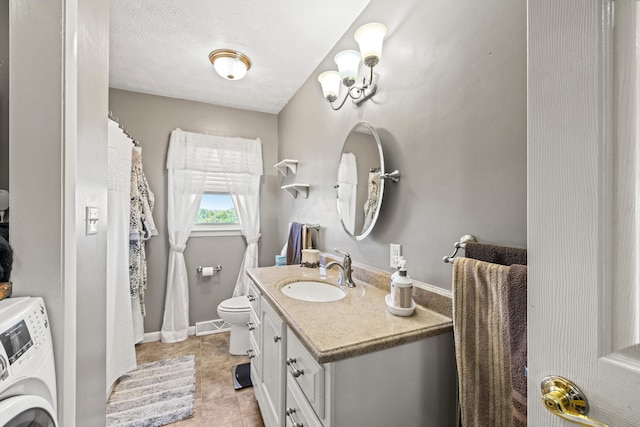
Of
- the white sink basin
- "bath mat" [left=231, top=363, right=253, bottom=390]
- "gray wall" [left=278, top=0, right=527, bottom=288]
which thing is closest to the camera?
"gray wall" [left=278, top=0, right=527, bottom=288]

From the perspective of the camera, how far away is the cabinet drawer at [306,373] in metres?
0.82

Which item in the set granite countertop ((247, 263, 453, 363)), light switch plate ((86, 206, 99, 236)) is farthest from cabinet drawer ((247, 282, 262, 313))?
light switch plate ((86, 206, 99, 236))

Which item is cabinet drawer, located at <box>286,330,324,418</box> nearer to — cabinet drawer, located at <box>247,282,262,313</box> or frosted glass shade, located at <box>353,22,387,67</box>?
cabinet drawer, located at <box>247,282,262,313</box>

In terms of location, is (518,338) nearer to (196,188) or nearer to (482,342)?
(482,342)

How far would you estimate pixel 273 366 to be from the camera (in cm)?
128

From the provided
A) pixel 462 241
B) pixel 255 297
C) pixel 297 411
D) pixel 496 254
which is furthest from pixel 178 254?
pixel 496 254

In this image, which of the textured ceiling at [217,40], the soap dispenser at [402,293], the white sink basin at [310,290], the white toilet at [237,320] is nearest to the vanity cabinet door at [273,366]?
the white sink basin at [310,290]

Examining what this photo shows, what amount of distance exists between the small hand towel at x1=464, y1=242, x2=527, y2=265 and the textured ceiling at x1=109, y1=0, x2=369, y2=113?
1.52 meters

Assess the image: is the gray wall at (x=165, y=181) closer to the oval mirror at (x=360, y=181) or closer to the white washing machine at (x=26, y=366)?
the oval mirror at (x=360, y=181)

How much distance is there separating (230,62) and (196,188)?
1362 mm

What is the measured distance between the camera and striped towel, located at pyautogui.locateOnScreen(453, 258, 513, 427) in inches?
29.7

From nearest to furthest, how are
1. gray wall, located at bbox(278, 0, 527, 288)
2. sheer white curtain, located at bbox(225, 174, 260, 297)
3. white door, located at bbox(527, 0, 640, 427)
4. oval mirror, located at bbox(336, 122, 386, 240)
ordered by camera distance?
white door, located at bbox(527, 0, 640, 427) < gray wall, located at bbox(278, 0, 527, 288) < oval mirror, located at bbox(336, 122, 386, 240) < sheer white curtain, located at bbox(225, 174, 260, 297)

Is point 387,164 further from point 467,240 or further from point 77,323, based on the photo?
point 77,323

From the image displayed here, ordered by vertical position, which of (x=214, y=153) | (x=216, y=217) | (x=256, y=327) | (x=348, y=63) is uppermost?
(x=348, y=63)
